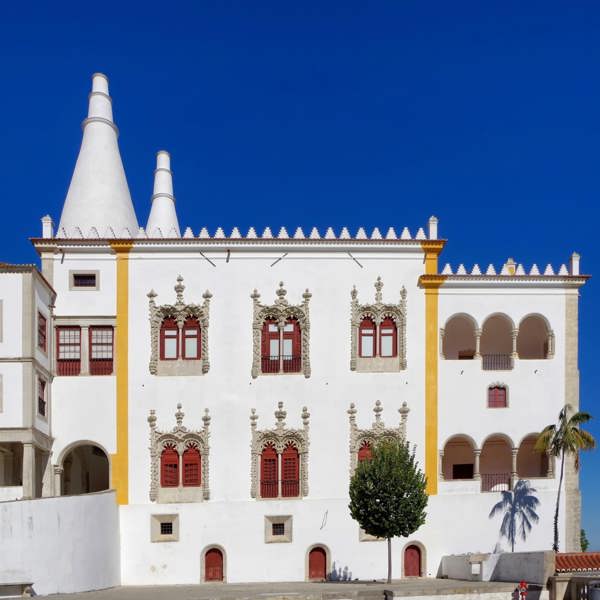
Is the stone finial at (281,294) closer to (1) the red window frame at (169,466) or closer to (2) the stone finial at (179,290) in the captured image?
(2) the stone finial at (179,290)

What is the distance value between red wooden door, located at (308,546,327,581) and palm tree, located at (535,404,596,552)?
29.7ft

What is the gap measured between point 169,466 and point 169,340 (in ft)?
16.6

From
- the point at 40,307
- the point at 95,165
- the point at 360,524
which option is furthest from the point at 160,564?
the point at 95,165

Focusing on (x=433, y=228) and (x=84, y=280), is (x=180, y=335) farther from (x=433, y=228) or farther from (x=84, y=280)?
(x=433, y=228)

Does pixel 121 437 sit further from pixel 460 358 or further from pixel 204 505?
pixel 460 358

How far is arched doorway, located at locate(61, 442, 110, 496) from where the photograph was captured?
38.0 m

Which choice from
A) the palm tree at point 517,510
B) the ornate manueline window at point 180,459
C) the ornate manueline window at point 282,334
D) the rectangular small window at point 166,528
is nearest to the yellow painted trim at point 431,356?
the palm tree at point 517,510

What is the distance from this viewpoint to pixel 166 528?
34094 mm

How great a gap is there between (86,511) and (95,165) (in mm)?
16005

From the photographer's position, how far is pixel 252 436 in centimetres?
3475

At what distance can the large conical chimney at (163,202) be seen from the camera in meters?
44.6

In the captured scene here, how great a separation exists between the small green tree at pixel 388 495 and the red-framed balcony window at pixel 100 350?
1094 centimetres

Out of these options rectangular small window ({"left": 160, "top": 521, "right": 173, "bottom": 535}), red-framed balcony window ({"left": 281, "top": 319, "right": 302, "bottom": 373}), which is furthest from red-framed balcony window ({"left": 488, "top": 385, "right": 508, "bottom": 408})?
rectangular small window ({"left": 160, "top": 521, "right": 173, "bottom": 535})

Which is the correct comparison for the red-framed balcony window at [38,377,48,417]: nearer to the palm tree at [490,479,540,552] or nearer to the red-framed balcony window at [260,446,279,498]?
the red-framed balcony window at [260,446,279,498]
